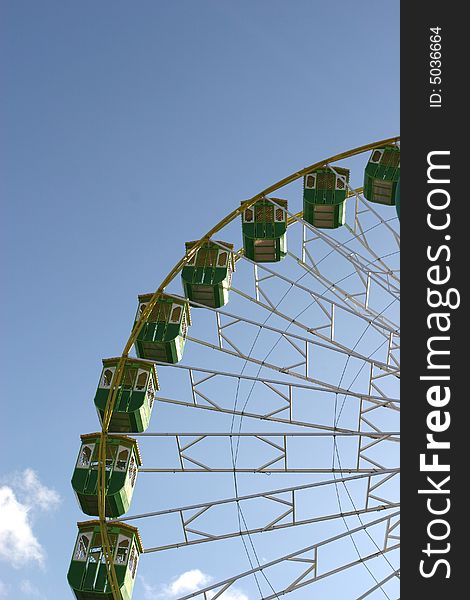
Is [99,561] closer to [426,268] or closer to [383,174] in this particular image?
[426,268]

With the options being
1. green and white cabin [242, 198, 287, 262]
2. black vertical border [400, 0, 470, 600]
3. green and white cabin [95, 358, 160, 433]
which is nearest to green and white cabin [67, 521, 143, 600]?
green and white cabin [95, 358, 160, 433]

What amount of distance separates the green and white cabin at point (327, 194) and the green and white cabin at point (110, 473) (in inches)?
336

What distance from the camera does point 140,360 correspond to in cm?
2041

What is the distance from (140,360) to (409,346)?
9.99m

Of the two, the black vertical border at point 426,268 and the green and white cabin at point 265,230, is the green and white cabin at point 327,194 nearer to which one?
the green and white cabin at point 265,230

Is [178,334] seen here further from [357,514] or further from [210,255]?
[357,514]

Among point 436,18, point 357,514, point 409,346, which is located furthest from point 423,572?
point 436,18

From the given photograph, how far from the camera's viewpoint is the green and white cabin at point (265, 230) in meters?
22.8

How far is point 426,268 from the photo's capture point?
12.2m

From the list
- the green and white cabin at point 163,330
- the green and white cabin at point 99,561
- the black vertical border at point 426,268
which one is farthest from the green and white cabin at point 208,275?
the black vertical border at point 426,268

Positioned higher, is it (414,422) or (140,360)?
(140,360)

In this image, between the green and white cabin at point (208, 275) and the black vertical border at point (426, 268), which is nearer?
the black vertical border at point (426, 268)

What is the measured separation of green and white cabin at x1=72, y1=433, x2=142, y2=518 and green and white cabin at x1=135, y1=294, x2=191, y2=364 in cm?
284

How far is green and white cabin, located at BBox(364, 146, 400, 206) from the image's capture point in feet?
72.5
